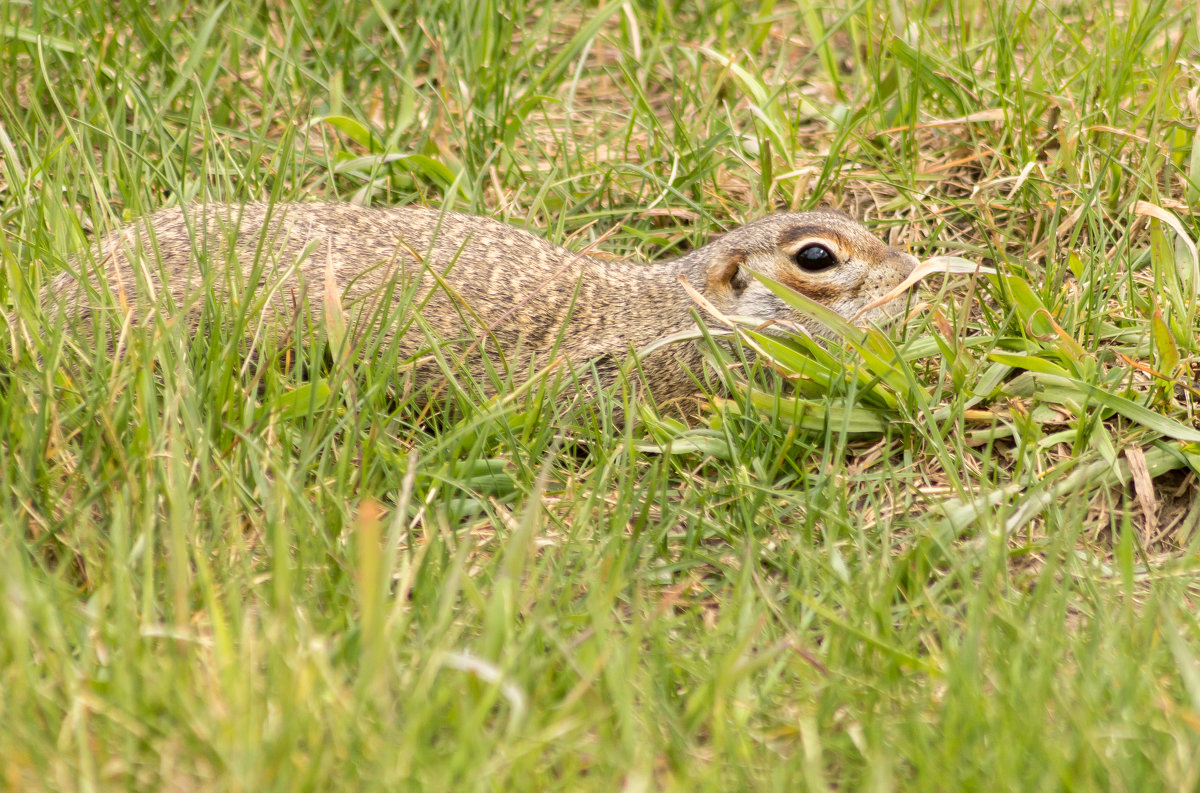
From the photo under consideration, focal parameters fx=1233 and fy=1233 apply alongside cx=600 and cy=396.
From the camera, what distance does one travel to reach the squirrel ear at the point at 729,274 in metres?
4.51

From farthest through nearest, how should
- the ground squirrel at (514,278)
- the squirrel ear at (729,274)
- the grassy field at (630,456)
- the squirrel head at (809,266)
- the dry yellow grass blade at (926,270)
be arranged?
the squirrel ear at (729,274) → the squirrel head at (809,266) → the ground squirrel at (514,278) → the dry yellow grass blade at (926,270) → the grassy field at (630,456)

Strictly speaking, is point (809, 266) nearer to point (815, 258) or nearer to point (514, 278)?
point (815, 258)

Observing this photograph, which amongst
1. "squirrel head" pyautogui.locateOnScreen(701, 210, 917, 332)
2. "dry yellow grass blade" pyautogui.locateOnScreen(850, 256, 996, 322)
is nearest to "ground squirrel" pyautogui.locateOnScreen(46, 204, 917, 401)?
"squirrel head" pyautogui.locateOnScreen(701, 210, 917, 332)

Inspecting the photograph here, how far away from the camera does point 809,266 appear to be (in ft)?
14.5

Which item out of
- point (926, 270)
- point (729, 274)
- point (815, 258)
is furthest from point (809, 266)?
point (926, 270)

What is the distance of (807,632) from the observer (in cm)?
298

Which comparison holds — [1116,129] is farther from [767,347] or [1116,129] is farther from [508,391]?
[508,391]

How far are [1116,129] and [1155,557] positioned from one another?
179 centimetres

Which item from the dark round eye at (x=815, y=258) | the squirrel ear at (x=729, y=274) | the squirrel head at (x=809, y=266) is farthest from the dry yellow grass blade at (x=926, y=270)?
the squirrel ear at (x=729, y=274)

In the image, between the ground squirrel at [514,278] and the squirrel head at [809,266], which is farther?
the squirrel head at [809,266]

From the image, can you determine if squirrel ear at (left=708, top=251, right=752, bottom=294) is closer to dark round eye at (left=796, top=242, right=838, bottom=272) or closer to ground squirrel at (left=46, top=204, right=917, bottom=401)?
ground squirrel at (left=46, top=204, right=917, bottom=401)

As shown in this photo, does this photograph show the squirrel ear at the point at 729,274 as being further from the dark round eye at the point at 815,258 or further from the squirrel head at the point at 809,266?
the dark round eye at the point at 815,258

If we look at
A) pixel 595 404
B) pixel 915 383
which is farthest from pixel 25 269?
pixel 915 383

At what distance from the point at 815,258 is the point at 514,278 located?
109 cm
